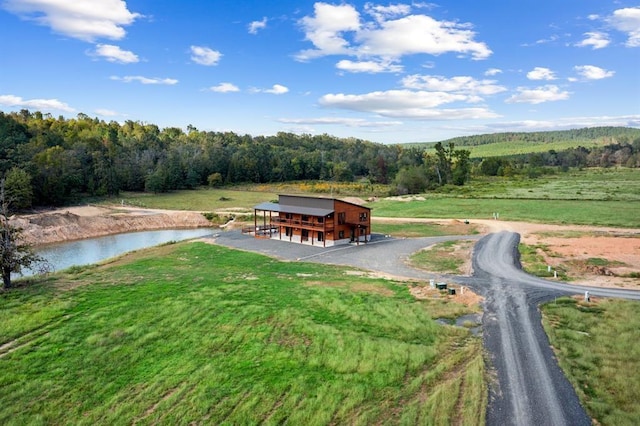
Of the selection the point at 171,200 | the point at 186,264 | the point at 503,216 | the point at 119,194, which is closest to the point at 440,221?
the point at 503,216

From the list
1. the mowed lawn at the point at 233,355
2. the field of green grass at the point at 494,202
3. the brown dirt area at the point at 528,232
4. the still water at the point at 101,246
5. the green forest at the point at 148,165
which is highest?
the green forest at the point at 148,165

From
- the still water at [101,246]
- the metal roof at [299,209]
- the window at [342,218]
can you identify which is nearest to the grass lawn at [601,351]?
the window at [342,218]

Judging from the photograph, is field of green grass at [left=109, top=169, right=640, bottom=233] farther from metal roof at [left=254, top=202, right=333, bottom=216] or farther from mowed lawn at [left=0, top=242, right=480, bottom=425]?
mowed lawn at [left=0, top=242, right=480, bottom=425]

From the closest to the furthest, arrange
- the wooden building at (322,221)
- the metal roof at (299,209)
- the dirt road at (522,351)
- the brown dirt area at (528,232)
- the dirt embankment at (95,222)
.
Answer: the dirt road at (522,351) < the brown dirt area at (528,232) < the metal roof at (299,209) < the wooden building at (322,221) < the dirt embankment at (95,222)

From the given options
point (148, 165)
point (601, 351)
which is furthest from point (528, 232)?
point (148, 165)

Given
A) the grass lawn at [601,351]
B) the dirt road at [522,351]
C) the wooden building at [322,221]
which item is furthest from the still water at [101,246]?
the grass lawn at [601,351]

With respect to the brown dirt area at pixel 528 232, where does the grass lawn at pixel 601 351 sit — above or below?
below

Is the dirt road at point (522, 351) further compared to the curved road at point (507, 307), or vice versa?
the curved road at point (507, 307)

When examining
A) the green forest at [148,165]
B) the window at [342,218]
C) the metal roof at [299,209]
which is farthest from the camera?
the green forest at [148,165]

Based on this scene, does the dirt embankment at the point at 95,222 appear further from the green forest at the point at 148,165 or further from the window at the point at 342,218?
the window at the point at 342,218
